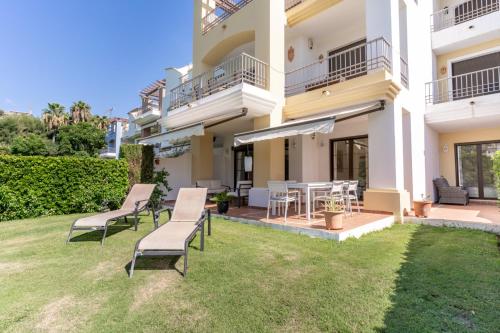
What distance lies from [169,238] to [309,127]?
6.76 m

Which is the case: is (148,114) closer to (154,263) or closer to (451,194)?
(154,263)

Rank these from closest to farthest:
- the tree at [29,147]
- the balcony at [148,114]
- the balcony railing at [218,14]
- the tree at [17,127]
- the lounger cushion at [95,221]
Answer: the lounger cushion at [95,221] → the balcony railing at [218,14] → the balcony at [148,114] → the tree at [29,147] → the tree at [17,127]

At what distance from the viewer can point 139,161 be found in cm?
1789

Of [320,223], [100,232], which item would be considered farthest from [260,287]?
[100,232]

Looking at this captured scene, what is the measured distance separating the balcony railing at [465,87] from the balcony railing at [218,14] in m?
15.1

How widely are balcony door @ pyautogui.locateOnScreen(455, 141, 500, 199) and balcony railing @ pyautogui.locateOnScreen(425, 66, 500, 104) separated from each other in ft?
12.0

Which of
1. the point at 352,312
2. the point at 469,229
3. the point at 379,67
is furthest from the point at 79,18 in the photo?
the point at 469,229

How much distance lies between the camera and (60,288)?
5289mm

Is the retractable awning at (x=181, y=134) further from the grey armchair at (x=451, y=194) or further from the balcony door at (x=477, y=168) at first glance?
the balcony door at (x=477, y=168)

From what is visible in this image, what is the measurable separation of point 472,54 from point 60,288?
84.6 ft

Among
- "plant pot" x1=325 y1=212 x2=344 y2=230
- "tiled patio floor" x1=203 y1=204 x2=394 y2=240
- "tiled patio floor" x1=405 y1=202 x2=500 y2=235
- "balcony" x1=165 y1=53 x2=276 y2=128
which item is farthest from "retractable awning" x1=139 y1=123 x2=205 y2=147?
"tiled patio floor" x1=405 y1=202 x2=500 y2=235

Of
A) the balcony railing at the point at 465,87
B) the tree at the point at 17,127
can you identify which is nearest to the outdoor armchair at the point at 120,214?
the balcony railing at the point at 465,87

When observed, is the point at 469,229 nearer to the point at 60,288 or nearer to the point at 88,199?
the point at 60,288

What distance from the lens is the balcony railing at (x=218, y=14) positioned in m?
19.1
